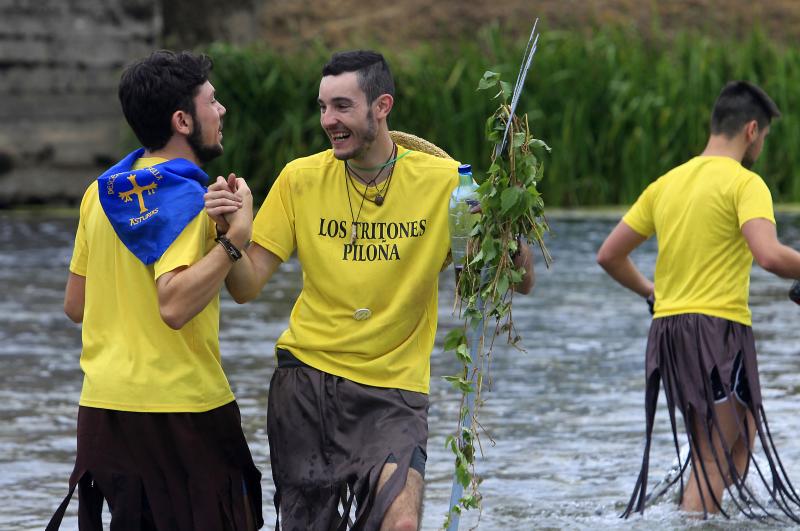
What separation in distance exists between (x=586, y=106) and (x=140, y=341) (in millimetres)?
13870

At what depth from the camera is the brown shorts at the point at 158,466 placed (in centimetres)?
427

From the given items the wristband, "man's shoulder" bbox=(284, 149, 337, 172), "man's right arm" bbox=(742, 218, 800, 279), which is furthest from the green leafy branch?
"man's right arm" bbox=(742, 218, 800, 279)

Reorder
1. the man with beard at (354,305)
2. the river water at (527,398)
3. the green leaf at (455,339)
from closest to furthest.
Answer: the green leaf at (455,339)
the man with beard at (354,305)
the river water at (527,398)

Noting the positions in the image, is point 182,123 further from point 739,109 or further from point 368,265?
point 739,109

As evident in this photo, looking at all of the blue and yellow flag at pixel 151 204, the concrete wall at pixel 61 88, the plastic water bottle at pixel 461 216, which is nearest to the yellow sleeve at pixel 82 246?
the blue and yellow flag at pixel 151 204

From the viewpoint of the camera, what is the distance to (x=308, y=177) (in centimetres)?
468

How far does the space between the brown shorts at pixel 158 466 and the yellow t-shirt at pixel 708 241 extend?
2317 mm

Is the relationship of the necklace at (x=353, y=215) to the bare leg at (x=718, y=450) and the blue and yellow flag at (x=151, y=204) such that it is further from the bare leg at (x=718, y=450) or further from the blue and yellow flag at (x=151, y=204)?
the bare leg at (x=718, y=450)

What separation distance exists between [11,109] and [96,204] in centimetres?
1617

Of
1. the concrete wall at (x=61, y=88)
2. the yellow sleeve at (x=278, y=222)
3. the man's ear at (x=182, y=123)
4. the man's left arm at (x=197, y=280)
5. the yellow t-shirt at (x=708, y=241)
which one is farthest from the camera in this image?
the concrete wall at (x=61, y=88)

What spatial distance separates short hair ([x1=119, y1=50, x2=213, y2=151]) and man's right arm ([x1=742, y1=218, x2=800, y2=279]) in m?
2.25

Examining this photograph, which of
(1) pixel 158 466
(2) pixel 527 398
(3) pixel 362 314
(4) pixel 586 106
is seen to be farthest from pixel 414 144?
(4) pixel 586 106

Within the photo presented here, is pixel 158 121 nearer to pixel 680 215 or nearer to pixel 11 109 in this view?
pixel 680 215

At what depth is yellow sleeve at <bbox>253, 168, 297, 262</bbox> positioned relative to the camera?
4625 millimetres
